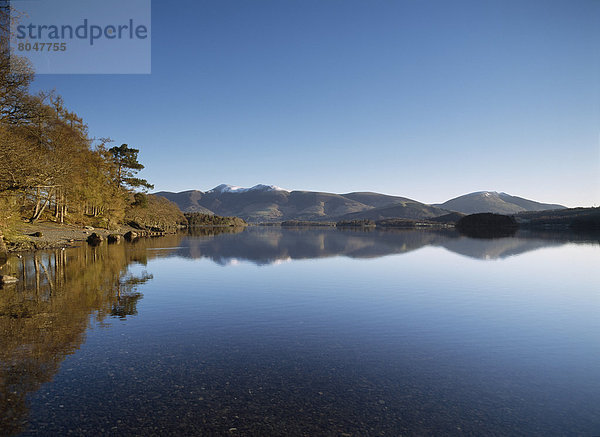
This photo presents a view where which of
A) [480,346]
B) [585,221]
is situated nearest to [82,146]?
[480,346]

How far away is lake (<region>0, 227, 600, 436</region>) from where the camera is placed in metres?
7.12

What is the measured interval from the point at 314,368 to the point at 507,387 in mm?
4872

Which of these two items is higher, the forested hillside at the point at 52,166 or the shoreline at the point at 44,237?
the forested hillside at the point at 52,166

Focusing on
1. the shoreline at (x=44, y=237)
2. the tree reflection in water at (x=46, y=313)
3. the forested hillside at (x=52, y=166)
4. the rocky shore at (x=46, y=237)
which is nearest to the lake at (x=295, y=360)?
the tree reflection in water at (x=46, y=313)

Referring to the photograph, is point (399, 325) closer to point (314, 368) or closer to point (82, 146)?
point (314, 368)

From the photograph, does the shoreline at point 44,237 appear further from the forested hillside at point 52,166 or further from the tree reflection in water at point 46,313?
the tree reflection in water at point 46,313

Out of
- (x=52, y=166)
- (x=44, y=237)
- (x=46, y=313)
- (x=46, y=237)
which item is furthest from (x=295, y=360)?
(x=46, y=237)

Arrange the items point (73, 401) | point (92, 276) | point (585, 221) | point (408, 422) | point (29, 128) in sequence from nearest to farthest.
Result: point (408, 422) < point (73, 401) < point (92, 276) < point (29, 128) < point (585, 221)

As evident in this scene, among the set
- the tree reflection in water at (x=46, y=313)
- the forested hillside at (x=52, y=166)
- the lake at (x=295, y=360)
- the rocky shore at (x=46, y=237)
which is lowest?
the lake at (x=295, y=360)

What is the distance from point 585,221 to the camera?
174375 millimetres

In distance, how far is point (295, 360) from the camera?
33.9ft

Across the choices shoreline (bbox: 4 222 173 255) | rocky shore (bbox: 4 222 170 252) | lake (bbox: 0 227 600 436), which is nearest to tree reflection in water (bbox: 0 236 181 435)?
lake (bbox: 0 227 600 436)

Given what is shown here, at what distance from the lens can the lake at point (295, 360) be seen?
7.12m

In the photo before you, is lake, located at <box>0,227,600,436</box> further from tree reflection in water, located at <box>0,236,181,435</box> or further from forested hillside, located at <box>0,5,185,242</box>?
forested hillside, located at <box>0,5,185,242</box>
